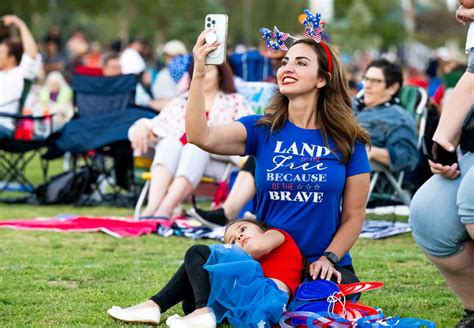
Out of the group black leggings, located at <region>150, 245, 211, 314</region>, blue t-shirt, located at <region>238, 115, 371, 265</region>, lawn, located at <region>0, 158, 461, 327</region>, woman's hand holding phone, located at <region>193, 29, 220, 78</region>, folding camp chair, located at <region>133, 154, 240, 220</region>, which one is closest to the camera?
woman's hand holding phone, located at <region>193, 29, 220, 78</region>

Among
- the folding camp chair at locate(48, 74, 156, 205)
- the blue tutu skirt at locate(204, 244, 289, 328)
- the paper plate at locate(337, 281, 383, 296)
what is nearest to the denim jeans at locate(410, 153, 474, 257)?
the paper plate at locate(337, 281, 383, 296)

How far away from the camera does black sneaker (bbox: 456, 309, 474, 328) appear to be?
4.89m

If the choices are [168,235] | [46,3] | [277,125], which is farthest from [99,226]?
[46,3]

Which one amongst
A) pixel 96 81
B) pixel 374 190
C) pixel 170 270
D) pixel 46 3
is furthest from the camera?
pixel 46 3

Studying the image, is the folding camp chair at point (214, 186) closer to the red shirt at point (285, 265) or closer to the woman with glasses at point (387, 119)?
the woman with glasses at point (387, 119)

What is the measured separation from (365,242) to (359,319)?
3.87 meters

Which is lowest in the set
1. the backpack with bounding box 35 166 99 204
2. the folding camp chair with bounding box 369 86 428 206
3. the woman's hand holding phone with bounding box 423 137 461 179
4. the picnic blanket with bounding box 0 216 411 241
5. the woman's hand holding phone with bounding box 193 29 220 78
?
the backpack with bounding box 35 166 99 204

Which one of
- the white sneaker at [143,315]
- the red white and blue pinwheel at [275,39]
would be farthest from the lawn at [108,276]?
the red white and blue pinwheel at [275,39]

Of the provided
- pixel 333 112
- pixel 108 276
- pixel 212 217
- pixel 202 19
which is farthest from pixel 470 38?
pixel 202 19

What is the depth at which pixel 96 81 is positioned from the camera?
11.6 metres

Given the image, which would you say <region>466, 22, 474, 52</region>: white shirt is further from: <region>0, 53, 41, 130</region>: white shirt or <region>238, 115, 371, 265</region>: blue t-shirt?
<region>0, 53, 41, 130</region>: white shirt

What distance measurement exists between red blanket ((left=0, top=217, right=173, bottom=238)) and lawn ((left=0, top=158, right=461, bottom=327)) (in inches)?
6.9

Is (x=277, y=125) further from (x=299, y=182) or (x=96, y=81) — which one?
(x=96, y=81)

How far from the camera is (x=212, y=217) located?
863cm
